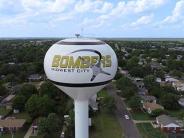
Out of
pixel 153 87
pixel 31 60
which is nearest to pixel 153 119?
pixel 153 87

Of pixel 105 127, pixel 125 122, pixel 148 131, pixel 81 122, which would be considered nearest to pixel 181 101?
pixel 125 122

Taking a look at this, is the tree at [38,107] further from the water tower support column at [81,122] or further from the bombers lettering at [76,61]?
the bombers lettering at [76,61]

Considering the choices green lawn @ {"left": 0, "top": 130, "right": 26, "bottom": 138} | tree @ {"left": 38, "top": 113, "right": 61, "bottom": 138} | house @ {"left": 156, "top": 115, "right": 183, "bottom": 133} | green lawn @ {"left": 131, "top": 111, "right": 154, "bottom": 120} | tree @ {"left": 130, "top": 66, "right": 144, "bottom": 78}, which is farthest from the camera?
tree @ {"left": 130, "top": 66, "right": 144, "bottom": 78}

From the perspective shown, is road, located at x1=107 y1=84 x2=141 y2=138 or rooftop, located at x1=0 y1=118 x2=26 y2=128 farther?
rooftop, located at x1=0 y1=118 x2=26 y2=128

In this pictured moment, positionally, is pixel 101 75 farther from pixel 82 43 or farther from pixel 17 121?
pixel 17 121

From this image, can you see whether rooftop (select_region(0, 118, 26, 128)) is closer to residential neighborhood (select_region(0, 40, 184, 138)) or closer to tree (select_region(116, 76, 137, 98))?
residential neighborhood (select_region(0, 40, 184, 138))

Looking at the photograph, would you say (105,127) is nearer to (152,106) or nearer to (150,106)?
(150,106)

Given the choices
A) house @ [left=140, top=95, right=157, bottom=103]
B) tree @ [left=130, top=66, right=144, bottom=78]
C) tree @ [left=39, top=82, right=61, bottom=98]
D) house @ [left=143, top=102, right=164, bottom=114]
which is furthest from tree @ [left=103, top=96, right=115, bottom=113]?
tree @ [left=130, top=66, right=144, bottom=78]

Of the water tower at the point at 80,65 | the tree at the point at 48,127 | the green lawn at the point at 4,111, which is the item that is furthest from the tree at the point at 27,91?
the water tower at the point at 80,65
